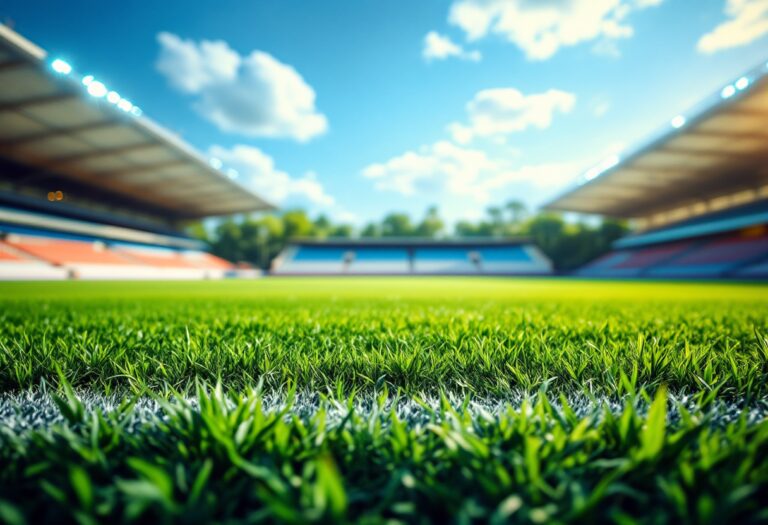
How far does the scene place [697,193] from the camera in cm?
2962

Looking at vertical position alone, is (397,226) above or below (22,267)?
above

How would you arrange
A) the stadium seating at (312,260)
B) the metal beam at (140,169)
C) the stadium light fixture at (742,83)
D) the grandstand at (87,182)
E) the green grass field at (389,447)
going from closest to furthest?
1. the green grass field at (389,447)
2. the stadium light fixture at (742,83)
3. the grandstand at (87,182)
4. the metal beam at (140,169)
5. the stadium seating at (312,260)

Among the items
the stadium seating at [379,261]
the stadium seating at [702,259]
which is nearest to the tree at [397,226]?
the stadium seating at [379,261]

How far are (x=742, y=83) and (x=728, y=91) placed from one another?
635 mm

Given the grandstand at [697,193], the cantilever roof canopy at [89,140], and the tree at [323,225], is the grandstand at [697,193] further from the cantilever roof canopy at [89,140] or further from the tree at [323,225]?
the tree at [323,225]

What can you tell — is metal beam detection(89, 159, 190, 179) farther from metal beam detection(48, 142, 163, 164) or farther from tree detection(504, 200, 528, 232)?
tree detection(504, 200, 528, 232)

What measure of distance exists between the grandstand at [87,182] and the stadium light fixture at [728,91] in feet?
99.0

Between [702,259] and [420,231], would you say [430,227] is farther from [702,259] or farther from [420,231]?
[702,259]

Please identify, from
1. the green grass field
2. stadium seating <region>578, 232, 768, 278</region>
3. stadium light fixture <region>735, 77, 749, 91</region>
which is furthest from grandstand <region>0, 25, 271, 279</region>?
stadium seating <region>578, 232, 768, 278</region>

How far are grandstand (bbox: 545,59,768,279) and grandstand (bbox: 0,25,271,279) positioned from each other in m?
30.7

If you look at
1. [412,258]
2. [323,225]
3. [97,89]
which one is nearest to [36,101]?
[97,89]

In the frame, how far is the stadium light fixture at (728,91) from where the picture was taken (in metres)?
14.8

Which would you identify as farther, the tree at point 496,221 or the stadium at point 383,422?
the tree at point 496,221

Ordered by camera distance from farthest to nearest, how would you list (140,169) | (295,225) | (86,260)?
(295,225) → (140,169) → (86,260)
